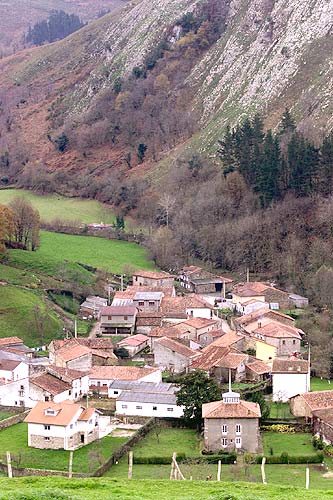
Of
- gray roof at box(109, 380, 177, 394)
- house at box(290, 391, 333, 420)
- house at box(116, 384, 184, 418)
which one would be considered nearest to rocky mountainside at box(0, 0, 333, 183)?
gray roof at box(109, 380, 177, 394)

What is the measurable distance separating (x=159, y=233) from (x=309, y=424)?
34429 mm

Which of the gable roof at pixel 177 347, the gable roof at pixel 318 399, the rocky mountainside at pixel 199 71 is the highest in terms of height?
the rocky mountainside at pixel 199 71

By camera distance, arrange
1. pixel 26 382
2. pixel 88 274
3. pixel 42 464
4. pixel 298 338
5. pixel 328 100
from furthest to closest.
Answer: pixel 328 100, pixel 88 274, pixel 298 338, pixel 26 382, pixel 42 464

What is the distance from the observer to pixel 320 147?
6225cm

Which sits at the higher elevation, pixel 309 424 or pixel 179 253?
pixel 179 253

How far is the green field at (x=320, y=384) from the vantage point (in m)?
39.6

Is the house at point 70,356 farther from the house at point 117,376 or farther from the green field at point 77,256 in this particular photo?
the green field at point 77,256

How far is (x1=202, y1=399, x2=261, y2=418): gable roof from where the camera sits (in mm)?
32250

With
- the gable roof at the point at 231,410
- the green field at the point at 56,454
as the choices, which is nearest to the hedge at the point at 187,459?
the green field at the point at 56,454

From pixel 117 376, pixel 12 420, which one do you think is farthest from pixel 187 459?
pixel 117 376

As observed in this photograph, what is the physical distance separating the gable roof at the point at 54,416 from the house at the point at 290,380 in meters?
9.22

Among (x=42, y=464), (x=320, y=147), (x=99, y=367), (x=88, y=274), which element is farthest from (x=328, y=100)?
(x=42, y=464)

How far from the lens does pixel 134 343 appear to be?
45594mm

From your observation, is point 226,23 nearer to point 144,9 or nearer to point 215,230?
point 144,9
